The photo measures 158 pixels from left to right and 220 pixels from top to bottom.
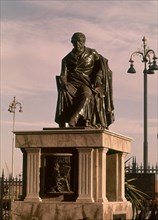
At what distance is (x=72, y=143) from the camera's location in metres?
18.1

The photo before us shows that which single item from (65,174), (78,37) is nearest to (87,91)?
(78,37)

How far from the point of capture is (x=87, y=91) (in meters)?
19.3

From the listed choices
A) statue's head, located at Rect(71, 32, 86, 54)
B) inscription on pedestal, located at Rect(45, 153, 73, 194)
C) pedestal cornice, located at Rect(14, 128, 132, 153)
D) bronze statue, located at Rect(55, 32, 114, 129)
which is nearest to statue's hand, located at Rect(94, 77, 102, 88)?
bronze statue, located at Rect(55, 32, 114, 129)

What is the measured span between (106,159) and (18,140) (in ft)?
8.79

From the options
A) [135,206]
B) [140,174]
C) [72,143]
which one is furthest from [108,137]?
[140,174]

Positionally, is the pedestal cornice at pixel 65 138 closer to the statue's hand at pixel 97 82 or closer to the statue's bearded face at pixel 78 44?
the statue's hand at pixel 97 82

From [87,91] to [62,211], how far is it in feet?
9.89

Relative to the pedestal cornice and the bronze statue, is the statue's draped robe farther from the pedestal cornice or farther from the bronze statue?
the pedestal cornice

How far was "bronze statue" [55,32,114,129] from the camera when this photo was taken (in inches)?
757

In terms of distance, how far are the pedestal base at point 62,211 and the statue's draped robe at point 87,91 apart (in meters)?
2.15

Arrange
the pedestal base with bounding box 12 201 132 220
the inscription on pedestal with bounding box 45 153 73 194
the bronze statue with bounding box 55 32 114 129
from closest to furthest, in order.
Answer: the pedestal base with bounding box 12 201 132 220
the inscription on pedestal with bounding box 45 153 73 194
the bronze statue with bounding box 55 32 114 129

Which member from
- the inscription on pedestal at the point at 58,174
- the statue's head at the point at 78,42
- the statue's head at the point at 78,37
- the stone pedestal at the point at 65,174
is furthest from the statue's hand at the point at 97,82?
the inscription on pedestal at the point at 58,174

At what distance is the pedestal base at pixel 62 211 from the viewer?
705 inches

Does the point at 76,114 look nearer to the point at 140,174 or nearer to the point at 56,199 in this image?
the point at 56,199
